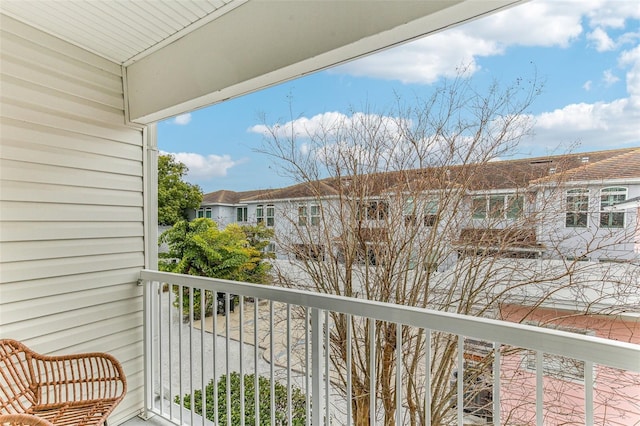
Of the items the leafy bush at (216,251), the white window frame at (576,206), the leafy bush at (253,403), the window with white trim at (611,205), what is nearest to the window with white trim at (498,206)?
the white window frame at (576,206)

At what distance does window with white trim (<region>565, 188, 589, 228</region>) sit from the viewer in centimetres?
189

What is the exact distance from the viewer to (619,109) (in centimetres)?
169

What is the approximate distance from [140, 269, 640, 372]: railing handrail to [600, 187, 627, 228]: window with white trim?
1.13 m

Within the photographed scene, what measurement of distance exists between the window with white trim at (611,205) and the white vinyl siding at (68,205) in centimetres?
318

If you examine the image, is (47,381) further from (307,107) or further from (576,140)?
(576,140)

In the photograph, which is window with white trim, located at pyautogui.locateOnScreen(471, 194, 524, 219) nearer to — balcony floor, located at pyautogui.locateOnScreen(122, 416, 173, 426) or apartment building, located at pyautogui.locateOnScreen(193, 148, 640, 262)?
apartment building, located at pyautogui.locateOnScreen(193, 148, 640, 262)

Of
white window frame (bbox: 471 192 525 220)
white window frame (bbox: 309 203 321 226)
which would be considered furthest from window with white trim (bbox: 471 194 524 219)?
white window frame (bbox: 309 203 321 226)

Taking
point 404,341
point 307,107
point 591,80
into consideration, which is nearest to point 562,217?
point 591,80

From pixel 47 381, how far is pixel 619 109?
138 inches

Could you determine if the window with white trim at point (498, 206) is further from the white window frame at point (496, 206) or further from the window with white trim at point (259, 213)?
the window with white trim at point (259, 213)

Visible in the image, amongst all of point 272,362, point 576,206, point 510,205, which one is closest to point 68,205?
point 272,362

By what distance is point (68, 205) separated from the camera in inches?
82.5

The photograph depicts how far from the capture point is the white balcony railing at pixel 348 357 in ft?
3.66

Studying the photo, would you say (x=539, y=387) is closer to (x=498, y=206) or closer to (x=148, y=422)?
(x=498, y=206)
